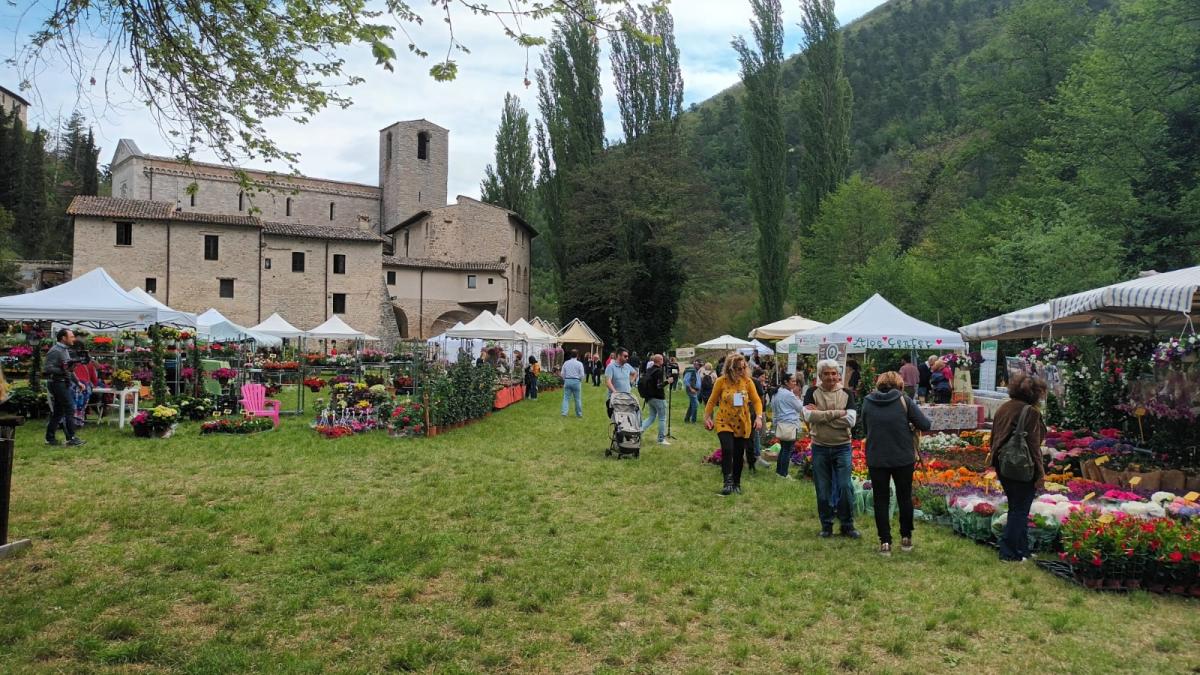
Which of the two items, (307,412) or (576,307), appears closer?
(307,412)

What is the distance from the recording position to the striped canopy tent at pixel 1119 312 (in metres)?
7.00

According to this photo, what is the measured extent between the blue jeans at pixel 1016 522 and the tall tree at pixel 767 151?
107ft

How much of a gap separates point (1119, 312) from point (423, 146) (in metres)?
53.4

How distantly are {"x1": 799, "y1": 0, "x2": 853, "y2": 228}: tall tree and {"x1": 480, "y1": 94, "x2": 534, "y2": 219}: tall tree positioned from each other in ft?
70.2

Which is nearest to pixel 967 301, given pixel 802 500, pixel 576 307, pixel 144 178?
pixel 576 307

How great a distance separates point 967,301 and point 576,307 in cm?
2034

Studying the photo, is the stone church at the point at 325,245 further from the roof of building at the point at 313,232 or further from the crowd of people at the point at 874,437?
the crowd of people at the point at 874,437

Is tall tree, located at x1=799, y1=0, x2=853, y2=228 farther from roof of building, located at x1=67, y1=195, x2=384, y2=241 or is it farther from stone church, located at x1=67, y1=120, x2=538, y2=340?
roof of building, located at x1=67, y1=195, x2=384, y2=241

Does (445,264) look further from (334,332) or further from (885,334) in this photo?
(885,334)

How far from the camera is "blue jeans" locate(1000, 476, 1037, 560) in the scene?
562 centimetres

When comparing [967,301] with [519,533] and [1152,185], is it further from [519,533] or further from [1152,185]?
[519,533]

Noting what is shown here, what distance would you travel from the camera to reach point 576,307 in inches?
1594

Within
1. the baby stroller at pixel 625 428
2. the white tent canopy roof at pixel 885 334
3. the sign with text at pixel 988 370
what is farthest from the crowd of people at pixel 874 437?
the sign with text at pixel 988 370

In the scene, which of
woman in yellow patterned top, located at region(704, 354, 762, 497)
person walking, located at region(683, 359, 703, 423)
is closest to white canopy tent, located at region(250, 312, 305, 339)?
person walking, located at region(683, 359, 703, 423)
